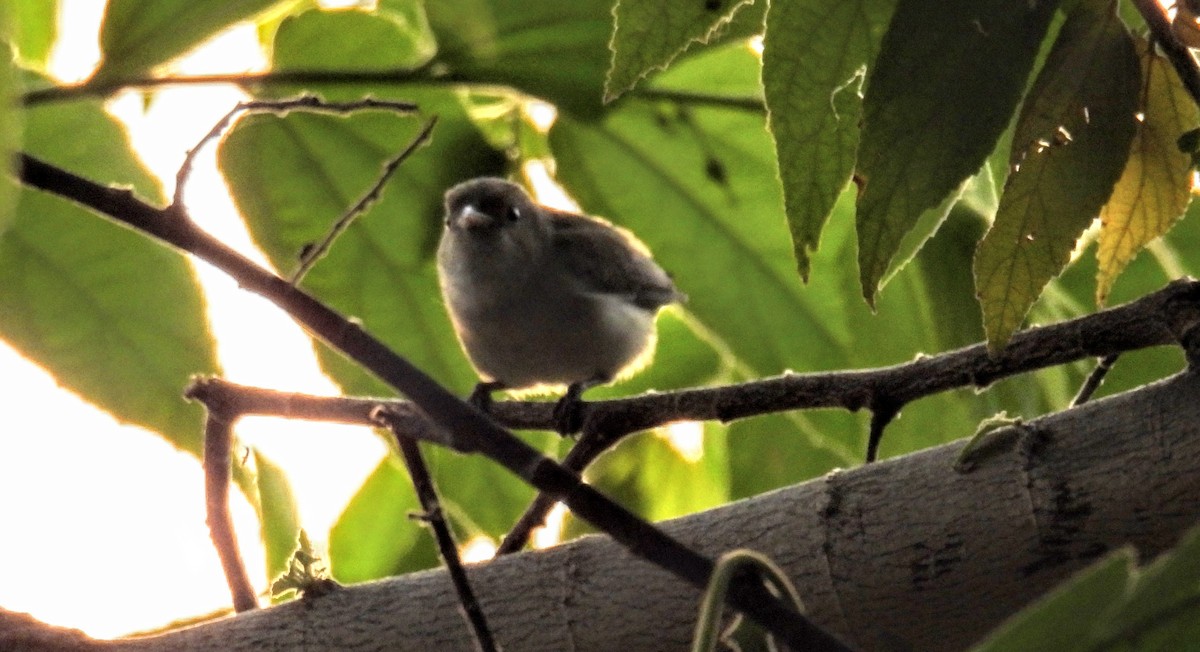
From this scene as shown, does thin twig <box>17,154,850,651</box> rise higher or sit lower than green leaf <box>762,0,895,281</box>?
lower

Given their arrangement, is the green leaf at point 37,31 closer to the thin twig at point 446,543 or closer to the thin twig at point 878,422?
the thin twig at point 446,543

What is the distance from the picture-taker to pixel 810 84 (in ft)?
2.61

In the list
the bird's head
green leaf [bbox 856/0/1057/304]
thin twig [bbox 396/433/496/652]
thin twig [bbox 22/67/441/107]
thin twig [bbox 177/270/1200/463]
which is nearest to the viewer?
green leaf [bbox 856/0/1057/304]

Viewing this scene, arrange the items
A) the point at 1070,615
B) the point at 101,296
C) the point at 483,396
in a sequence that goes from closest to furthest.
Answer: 1. the point at 1070,615
2. the point at 101,296
3. the point at 483,396

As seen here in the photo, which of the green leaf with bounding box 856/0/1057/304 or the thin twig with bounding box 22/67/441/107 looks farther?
the thin twig with bounding box 22/67/441/107

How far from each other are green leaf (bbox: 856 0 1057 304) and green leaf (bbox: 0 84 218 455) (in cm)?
78

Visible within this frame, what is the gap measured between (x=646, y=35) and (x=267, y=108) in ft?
1.23

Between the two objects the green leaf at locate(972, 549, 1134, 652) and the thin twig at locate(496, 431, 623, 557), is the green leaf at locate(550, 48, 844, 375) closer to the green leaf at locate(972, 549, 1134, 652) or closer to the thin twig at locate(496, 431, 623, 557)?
the thin twig at locate(496, 431, 623, 557)

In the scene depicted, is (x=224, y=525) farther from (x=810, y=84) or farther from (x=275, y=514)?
(x=810, y=84)

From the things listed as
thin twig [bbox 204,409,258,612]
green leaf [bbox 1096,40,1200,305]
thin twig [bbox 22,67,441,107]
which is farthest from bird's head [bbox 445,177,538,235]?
green leaf [bbox 1096,40,1200,305]

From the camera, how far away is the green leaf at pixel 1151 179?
2.93 ft

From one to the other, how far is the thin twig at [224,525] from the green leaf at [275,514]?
0.87ft

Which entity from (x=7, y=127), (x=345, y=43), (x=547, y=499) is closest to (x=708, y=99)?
(x=345, y=43)

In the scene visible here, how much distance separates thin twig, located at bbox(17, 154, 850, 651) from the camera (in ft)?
2.12
